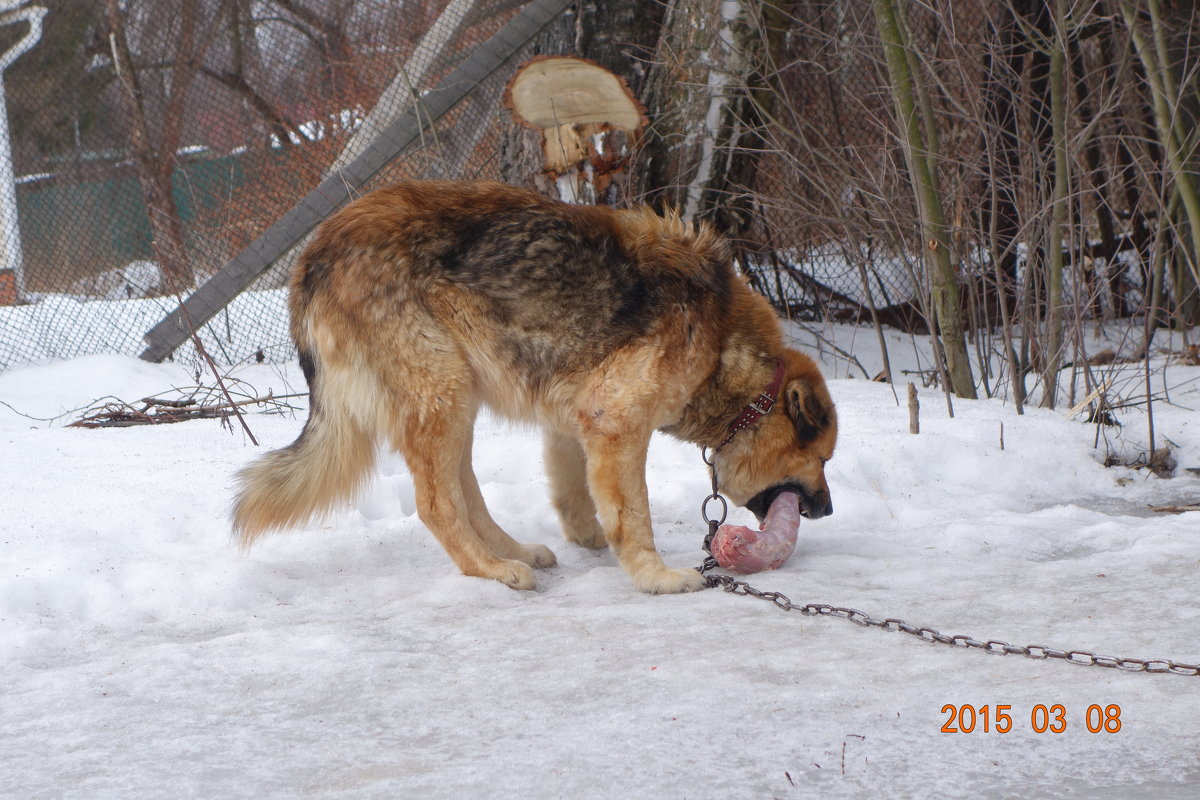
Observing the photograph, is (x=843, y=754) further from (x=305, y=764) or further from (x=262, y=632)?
(x=262, y=632)

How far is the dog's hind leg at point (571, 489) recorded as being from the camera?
14.7 feet

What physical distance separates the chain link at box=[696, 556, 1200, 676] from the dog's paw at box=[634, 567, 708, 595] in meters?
0.10

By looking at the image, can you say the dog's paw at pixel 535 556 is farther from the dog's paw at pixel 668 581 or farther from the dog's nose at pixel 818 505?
the dog's nose at pixel 818 505

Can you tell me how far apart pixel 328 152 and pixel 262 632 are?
596 cm

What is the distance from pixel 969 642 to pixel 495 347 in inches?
73.4

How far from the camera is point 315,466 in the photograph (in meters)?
3.97

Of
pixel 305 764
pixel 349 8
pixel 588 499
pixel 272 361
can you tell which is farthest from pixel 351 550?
pixel 349 8

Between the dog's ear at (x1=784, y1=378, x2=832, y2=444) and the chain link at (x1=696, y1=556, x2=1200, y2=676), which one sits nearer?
the chain link at (x1=696, y1=556, x2=1200, y2=676)

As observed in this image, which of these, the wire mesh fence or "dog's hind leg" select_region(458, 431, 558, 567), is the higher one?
the wire mesh fence

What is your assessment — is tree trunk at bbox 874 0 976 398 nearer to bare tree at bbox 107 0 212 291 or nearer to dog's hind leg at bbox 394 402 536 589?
dog's hind leg at bbox 394 402 536 589

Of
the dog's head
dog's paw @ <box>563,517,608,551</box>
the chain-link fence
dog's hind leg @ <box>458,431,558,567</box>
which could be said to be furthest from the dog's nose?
the chain-link fence

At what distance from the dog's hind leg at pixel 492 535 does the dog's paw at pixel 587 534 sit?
0.29m

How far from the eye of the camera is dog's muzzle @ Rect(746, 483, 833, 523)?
419 cm
